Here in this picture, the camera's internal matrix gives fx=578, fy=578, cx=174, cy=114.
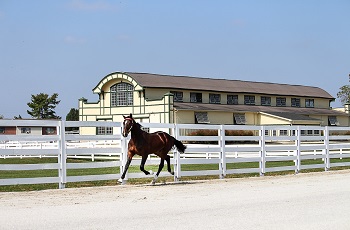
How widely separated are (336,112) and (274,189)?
65.7 metres

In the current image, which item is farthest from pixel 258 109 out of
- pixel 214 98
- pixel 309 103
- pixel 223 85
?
pixel 309 103

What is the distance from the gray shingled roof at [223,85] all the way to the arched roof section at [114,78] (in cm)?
34

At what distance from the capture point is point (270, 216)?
30.5 feet

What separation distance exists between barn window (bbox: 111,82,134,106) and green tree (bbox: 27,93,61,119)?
27.6 meters

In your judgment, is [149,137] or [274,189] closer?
[274,189]

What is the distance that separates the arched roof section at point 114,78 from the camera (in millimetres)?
59597

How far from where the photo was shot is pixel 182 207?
411 inches

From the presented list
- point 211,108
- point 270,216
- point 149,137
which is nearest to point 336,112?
point 211,108

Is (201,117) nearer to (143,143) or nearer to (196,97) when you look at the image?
(196,97)

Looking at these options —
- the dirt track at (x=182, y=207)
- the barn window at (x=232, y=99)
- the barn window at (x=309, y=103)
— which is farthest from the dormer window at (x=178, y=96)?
the dirt track at (x=182, y=207)

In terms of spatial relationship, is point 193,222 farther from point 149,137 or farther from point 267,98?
point 267,98

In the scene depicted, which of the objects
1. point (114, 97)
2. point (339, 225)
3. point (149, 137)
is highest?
point (114, 97)

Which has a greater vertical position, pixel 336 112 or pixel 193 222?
pixel 336 112

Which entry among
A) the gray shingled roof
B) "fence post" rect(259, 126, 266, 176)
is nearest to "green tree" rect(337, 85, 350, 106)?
the gray shingled roof
